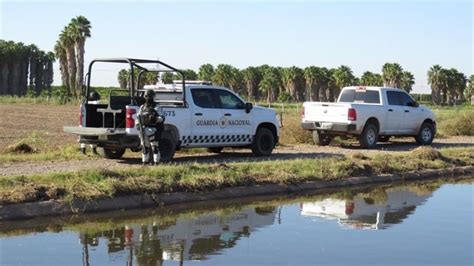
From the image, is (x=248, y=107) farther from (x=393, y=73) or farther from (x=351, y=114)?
(x=393, y=73)

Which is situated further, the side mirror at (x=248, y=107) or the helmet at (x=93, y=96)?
the side mirror at (x=248, y=107)

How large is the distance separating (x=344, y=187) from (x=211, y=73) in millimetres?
126243

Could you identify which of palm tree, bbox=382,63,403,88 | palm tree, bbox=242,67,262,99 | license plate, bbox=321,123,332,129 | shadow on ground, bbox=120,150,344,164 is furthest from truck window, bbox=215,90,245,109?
palm tree, bbox=242,67,262,99

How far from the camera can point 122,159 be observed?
1634cm

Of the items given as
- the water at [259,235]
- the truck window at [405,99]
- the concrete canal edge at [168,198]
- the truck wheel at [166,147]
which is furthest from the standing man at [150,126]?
the truck window at [405,99]

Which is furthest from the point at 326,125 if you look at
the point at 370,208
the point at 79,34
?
the point at 79,34

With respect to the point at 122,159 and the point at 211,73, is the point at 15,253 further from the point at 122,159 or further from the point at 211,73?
the point at 211,73

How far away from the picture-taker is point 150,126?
14.2m

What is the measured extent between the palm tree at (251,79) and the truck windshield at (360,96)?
412ft

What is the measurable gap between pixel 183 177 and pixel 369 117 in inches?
429

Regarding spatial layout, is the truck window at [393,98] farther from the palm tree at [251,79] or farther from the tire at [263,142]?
the palm tree at [251,79]

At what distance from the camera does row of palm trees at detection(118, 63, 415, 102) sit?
13388 centimetres

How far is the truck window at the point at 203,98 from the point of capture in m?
16.6

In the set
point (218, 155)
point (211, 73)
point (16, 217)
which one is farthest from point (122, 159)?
point (211, 73)
